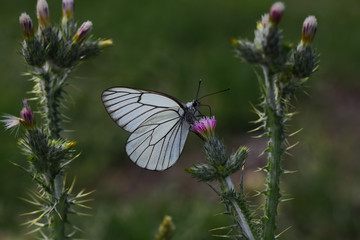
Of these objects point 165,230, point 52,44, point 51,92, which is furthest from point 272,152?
point 52,44

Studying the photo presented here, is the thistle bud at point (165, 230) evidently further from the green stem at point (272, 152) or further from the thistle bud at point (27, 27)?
the thistle bud at point (27, 27)

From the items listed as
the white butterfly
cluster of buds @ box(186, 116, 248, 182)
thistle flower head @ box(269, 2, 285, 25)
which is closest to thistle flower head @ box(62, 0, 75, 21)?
the white butterfly

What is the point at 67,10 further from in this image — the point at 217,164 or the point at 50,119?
the point at 217,164

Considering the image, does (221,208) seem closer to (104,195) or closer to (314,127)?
(104,195)

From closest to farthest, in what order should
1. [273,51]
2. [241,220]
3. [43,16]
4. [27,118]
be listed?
[273,51] < [241,220] < [27,118] < [43,16]

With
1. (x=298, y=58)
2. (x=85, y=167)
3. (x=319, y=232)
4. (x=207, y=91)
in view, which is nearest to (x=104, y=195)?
(x=85, y=167)

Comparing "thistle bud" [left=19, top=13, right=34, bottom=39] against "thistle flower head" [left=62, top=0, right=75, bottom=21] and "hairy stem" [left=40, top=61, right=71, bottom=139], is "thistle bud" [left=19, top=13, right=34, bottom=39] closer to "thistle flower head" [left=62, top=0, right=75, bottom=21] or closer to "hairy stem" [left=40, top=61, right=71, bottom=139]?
"hairy stem" [left=40, top=61, right=71, bottom=139]

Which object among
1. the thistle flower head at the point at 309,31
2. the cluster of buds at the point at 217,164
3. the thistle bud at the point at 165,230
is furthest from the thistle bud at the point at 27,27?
the thistle flower head at the point at 309,31
